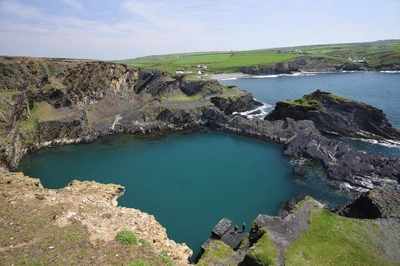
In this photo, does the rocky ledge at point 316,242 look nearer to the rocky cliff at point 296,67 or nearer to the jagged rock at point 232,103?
the jagged rock at point 232,103

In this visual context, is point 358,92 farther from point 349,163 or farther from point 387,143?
point 349,163

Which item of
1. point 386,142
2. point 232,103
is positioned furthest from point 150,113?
point 386,142

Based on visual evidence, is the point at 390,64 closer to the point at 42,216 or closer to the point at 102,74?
the point at 102,74

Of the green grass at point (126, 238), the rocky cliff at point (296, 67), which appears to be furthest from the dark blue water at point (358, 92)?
the green grass at point (126, 238)

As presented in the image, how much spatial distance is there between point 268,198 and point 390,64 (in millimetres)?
159757

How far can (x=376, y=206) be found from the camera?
22969 millimetres

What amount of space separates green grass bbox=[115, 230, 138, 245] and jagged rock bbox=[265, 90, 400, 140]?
55.6 meters

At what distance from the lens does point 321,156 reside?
44906mm

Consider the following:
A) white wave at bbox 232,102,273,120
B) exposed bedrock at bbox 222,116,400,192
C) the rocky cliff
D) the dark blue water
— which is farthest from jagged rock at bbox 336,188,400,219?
the rocky cliff

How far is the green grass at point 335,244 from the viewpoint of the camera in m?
16.9

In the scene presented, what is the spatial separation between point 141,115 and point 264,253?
55248 millimetres

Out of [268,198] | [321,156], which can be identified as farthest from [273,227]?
[321,156]

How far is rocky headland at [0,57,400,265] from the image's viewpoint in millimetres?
41834

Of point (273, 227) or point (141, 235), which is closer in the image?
point (141, 235)
